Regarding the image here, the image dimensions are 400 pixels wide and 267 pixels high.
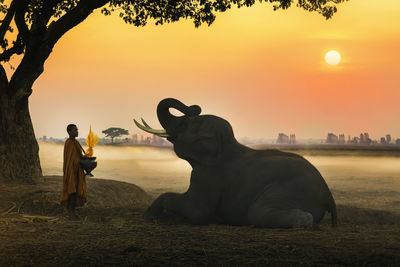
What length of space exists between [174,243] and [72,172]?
3490 millimetres

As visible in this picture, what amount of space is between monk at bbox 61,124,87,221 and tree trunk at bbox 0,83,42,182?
6.21 metres

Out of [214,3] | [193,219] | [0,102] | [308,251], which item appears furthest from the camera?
[214,3]

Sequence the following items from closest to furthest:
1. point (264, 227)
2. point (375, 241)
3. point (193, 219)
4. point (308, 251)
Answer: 1. point (308, 251)
2. point (375, 241)
3. point (264, 227)
4. point (193, 219)

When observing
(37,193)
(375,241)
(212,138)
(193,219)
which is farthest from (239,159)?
(37,193)

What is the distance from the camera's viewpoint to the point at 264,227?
29.1 feet

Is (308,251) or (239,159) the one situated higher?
(239,159)

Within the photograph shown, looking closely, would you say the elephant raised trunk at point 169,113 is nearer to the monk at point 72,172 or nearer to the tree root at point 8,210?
the monk at point 72,172

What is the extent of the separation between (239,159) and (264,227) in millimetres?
1337

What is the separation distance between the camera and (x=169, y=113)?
34.0 feet

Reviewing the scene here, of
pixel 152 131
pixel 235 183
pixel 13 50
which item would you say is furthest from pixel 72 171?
pixel 13 50

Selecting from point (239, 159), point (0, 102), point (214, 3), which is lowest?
point (239, 159)

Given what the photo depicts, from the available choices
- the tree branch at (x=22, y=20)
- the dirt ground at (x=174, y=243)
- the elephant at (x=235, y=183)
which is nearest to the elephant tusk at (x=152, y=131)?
the elephant at (x=235, y=183)

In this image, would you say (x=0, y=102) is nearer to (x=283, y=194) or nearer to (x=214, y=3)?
(x=214, y=3)

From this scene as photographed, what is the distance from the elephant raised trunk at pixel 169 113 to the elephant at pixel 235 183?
0.02 meters
